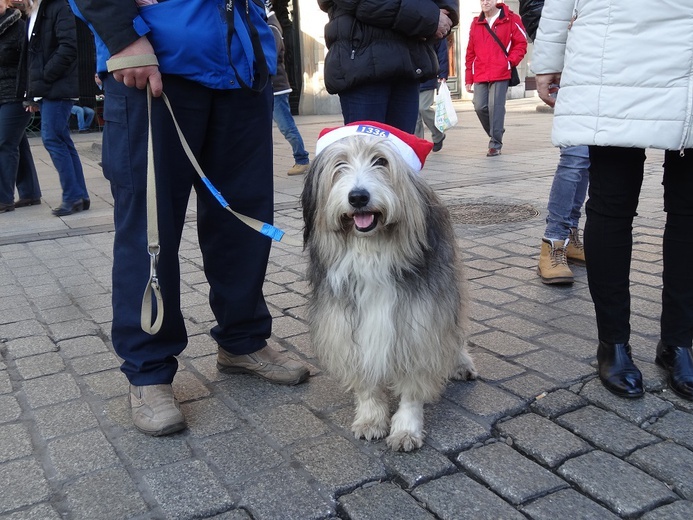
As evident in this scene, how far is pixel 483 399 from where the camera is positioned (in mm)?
2945

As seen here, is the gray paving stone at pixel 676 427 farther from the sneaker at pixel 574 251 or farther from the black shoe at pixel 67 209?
the black shoe at pixel 67 209

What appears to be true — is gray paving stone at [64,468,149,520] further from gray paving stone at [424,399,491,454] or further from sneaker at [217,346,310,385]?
gray paving stone at [424,399,491,454]

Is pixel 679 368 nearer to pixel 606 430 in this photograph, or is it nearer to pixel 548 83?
pixel 606 430

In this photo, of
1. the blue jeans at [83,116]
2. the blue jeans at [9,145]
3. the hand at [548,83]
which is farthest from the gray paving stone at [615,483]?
the blue jeans at [83,116]

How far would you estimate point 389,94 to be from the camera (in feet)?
13.9

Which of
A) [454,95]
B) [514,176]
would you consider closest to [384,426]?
[514,176]

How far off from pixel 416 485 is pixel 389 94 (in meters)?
2.58

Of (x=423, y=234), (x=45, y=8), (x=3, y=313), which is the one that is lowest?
(x=3, y=313)

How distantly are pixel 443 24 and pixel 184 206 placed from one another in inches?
83.3

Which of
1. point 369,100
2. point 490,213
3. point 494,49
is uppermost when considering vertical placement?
point 494,49

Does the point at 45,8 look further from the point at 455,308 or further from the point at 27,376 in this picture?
the point at 455,308

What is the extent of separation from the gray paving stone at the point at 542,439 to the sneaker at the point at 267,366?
3.08 feet

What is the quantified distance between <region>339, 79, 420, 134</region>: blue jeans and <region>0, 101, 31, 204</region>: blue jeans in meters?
4.76

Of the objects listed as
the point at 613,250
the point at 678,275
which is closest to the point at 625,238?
the point at 613,250
